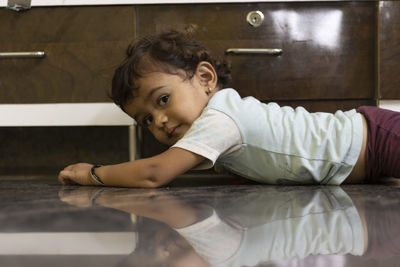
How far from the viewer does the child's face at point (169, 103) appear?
1114mm

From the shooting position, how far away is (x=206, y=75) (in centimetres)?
121

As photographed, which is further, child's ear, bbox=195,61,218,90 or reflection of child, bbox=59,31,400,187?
child's ear, bbox=195,61,218,90

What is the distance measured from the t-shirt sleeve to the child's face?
0.08 m

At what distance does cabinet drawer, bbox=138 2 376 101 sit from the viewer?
1.28 metres

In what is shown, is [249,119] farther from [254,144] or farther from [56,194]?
[56,194]

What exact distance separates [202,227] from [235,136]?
42cm

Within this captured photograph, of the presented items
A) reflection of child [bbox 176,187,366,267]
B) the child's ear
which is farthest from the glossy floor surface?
the child's ear

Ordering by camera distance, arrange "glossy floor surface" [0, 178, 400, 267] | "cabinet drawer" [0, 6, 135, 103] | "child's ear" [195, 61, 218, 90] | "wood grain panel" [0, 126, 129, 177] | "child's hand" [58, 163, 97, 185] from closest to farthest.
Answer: "glossy floor surface" [0, 178, 400, 267] → "child's hand" [58, 163, 97, 185] → "child's ear" [195, 61, 218, 90] → "cabinet drawer" [0, 6, 135, 103] → "wood grain panel" [0, 126, 129, 177]

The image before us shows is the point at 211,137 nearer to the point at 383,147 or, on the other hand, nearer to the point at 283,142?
the point at 283,142

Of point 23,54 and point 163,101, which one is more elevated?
point 23,54

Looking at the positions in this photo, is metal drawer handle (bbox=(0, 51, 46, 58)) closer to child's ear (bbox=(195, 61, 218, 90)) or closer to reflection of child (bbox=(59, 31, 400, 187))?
reflection of child (bbox=(59, 31, 400, 187))

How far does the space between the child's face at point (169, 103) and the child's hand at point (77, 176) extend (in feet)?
0.60

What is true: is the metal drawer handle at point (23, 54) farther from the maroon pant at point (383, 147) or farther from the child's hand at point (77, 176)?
the maroon pant at point (383, 147)

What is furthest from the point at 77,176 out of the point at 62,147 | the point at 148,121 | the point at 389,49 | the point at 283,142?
the point at 389,49
